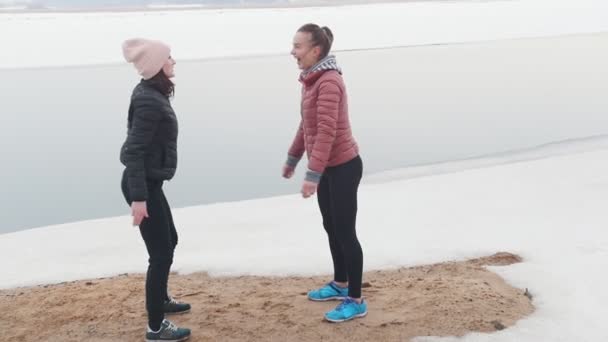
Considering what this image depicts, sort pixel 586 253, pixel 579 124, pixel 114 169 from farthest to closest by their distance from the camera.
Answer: pixel 579 124 < pixel 114 169 < pixel 586 253

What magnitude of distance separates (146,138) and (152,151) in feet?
0.27

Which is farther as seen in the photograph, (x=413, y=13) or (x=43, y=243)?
(x=413, y=13)

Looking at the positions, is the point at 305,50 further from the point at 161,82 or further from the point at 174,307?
the point at 174,307

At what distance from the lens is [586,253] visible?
4.80m

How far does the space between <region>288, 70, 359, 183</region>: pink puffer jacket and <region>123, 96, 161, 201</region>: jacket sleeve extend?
71 centimetres

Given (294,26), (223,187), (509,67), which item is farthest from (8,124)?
(294,26)

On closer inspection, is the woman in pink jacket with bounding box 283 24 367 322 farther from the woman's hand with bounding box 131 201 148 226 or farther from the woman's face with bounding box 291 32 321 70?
the woman's hand with bounding box 131 201 148 226

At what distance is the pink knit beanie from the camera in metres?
3.20

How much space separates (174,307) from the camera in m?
3.87

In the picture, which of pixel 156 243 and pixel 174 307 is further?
pixel 174 307

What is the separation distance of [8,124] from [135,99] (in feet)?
32.0

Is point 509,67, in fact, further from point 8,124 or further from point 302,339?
point 302,339

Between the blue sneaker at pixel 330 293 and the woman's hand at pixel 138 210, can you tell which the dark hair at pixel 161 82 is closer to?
the woman's hand at pixel 138 210

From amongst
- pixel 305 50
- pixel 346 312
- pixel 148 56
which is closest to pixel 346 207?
pixel 346 312
